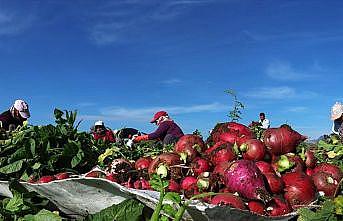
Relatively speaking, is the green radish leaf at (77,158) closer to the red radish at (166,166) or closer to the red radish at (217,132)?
the red radish at (166,166)

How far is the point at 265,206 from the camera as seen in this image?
9.09ft

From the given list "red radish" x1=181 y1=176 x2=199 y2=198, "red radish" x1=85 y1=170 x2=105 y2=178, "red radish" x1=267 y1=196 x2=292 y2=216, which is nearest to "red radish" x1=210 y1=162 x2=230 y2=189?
"red radish" x1=181 y1=176 x2=199 y2=198

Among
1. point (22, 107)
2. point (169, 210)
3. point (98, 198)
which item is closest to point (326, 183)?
point (169, 210)

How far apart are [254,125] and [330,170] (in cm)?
349

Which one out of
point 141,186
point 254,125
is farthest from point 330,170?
point 254,125

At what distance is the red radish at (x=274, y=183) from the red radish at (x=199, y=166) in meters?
0.38

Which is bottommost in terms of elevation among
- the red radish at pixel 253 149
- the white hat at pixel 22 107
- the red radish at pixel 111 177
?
the red radish at pixel 111 177

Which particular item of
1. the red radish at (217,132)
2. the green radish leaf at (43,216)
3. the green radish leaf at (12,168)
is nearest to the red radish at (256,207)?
the red radish at (217,132)

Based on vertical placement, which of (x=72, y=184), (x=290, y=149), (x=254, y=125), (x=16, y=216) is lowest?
(x=16, y=216)

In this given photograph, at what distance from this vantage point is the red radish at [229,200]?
2.63 metres

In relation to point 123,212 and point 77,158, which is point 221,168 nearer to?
point 123,212

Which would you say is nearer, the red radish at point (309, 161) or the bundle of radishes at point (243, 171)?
the bundle of radishes at point (243, 171)

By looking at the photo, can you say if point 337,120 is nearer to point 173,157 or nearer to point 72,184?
point 173,157

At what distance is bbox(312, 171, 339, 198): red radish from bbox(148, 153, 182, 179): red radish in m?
0.83
